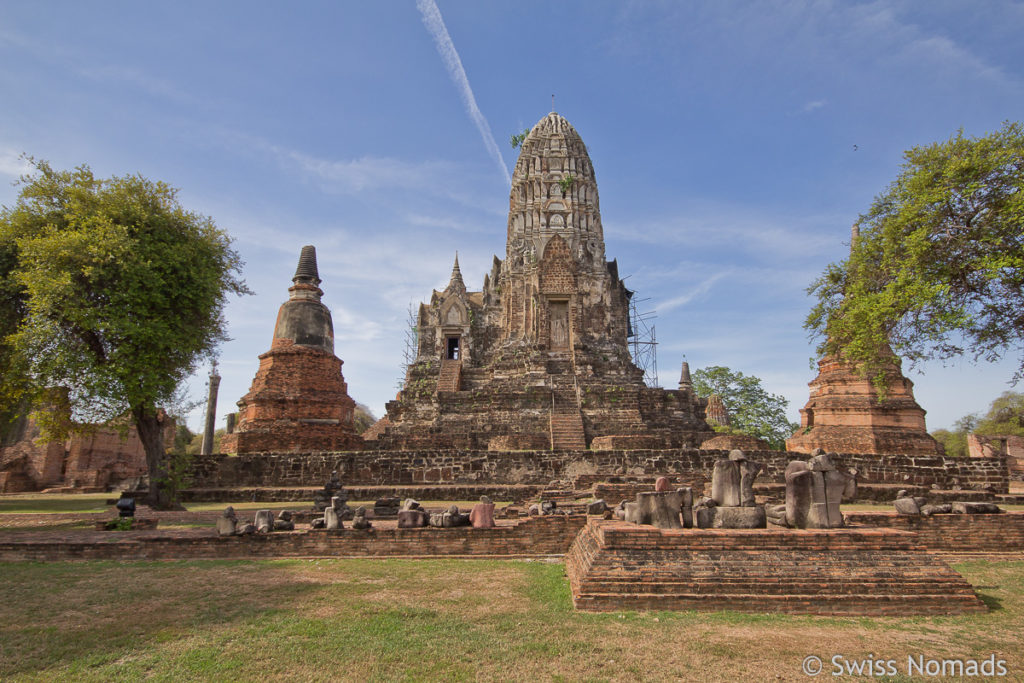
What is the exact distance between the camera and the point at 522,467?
55.3ft

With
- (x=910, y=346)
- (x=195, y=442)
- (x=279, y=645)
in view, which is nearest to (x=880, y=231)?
(x=910, y=346)

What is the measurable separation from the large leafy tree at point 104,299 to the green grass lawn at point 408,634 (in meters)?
6.56

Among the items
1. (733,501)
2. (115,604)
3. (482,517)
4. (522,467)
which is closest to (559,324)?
(522,467)

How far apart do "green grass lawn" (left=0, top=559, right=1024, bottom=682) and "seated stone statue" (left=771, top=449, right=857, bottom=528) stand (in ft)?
4.48

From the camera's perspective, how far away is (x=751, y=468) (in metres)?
7.22

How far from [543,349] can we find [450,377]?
4194mm

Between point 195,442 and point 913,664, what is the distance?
44.5 meters

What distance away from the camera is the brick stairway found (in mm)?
25906

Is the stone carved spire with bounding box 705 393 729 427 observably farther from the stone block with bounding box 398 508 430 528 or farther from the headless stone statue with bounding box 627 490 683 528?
the headless stone statue with bounding box 627 490 683 528

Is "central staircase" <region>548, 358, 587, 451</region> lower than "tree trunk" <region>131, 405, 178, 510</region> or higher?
higher

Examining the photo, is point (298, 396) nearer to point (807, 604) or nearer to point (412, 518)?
point (412, 518)

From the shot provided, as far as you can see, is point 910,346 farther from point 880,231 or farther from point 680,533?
point 680,533

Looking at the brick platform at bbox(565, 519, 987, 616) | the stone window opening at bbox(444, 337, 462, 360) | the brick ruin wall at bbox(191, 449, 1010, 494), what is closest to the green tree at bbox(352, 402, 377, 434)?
the stone window opening at bbox(444, 337, 462, 360)

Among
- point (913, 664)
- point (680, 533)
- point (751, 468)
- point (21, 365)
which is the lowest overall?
point (913, 664)
